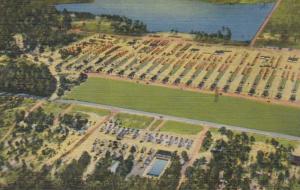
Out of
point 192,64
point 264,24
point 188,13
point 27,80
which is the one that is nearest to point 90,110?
point 27,80

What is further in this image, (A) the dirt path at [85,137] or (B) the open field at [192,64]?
(B) the open field at [192,64]

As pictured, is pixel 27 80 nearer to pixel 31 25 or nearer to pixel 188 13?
pixel 31 25

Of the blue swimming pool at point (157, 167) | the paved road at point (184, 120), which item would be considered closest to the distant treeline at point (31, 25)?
the paved road at point (184, 120)

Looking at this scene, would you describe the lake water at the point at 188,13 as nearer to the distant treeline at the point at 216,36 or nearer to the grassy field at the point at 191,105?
the distant treeline at the point at 216,36

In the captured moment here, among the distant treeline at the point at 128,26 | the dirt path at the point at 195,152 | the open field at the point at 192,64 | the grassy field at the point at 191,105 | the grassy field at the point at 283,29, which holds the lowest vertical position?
the dirt path at the point at 195,152

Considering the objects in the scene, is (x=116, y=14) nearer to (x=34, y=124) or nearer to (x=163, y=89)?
(x=163, y=89)
